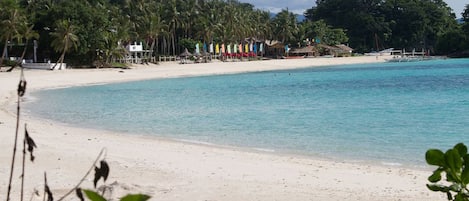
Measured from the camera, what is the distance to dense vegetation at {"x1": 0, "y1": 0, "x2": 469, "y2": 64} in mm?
60531

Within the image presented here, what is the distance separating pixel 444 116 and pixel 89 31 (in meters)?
45.4

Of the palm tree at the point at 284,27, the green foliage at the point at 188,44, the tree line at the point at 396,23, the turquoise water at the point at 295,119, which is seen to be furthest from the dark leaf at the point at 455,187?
the tree line at the point at 396,23

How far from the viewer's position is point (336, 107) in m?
26.9

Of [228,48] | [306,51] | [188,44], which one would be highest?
[188,44]

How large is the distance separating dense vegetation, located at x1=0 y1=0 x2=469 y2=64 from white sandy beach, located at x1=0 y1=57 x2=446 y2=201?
217 cm

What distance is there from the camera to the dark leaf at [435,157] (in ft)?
5.26

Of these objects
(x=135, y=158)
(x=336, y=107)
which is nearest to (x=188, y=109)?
(x=336, y=107)

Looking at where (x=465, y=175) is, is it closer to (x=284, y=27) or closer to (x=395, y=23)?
(x=284, y=27)

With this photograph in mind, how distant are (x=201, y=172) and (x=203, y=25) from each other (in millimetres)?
75752

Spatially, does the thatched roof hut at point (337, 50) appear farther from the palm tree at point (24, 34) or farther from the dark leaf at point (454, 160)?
the dark leaf at point (454, 160)

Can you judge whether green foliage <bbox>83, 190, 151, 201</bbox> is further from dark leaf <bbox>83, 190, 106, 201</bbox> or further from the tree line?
the tree line

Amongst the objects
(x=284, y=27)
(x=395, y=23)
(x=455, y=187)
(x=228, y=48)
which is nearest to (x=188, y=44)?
(x=228, y=48)

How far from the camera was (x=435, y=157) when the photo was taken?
1.61 metres

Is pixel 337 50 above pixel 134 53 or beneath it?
above
